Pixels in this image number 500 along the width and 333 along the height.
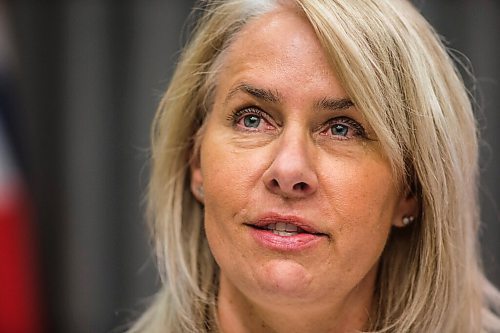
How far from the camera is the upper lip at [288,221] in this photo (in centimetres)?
175

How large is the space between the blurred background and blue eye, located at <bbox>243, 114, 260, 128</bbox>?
2255 millimetres

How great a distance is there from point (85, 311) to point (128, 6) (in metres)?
1.45

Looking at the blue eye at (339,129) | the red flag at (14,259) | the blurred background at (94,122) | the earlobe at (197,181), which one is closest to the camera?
the blue eye at (339,129)

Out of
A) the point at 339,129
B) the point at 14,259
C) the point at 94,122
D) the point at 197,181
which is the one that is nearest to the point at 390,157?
the point at 339,129

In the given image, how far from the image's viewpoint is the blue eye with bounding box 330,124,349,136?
1.82 meters

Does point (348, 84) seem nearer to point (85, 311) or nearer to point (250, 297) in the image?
point (250, 297)

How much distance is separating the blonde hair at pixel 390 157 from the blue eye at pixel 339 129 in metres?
0.06

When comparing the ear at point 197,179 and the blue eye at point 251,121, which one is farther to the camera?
the ear at point 197,179

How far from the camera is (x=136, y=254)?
4.19 meters

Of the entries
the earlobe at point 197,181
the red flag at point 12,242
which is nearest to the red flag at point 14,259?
the red flag at point 12,242

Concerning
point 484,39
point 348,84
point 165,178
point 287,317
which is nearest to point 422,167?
point 348,84

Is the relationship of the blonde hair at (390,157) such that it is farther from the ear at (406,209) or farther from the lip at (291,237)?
the lip at (291,237)

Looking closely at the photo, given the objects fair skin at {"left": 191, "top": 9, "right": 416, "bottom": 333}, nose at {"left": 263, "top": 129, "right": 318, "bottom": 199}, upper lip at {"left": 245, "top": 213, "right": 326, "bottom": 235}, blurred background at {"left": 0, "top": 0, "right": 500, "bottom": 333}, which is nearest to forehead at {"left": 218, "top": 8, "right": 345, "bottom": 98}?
fair skin at {"left": 191, "top": 9, "right": 416, "bottom": 333}

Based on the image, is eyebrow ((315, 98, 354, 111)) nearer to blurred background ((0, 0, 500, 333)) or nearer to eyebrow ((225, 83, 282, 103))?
eyebrow ((225, 83, 282, 103))
